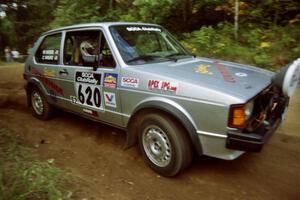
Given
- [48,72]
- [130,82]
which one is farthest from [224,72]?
[48,72]

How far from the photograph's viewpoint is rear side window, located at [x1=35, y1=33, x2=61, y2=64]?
542 centimetres

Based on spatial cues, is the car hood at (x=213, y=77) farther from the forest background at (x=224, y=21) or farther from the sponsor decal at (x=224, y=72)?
the forest background at (x=224, y=21)

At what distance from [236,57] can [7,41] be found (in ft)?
79.4

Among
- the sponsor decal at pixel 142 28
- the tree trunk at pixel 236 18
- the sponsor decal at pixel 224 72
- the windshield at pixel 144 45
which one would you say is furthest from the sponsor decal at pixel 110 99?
the tree trunk at pixel 236 18

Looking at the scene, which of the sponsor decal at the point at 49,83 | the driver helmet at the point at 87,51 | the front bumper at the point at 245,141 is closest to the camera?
the front bumper at the point at 245,141

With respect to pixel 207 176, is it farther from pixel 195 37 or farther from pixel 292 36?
pixel 195 37

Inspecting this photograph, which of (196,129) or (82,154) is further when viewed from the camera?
(82,154)

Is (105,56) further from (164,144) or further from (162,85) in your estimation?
(164,144)

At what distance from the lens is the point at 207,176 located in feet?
12.7

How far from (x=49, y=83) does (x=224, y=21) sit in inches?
233

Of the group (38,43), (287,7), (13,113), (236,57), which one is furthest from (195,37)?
(13,113)

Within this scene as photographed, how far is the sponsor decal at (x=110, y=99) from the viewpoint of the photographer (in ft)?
13.9

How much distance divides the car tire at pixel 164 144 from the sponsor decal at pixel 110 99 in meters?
0.58

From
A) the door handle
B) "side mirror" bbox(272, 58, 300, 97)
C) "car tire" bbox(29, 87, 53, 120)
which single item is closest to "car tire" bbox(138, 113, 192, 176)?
"side mirror" bbox(272, 58, 300, 97)
